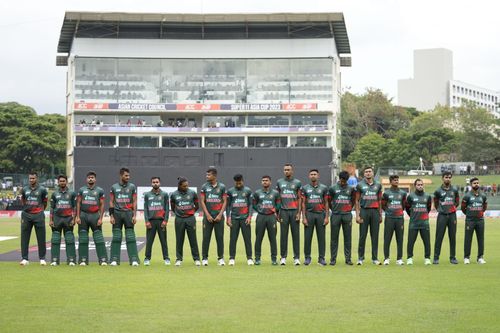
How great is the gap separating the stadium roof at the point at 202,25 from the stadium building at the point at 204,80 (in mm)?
78

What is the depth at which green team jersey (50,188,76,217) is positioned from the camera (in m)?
16.6

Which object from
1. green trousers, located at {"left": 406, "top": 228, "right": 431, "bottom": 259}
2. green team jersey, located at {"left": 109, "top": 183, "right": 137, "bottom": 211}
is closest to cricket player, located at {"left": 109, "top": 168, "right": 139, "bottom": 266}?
green team jersey, located at {"left": 109, "top": 183, "right": 137, "bottom": 211}

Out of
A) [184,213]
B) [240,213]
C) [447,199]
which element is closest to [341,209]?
[240,213]

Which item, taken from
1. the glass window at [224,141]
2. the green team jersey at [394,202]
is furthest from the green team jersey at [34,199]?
the glass window at [224,141]

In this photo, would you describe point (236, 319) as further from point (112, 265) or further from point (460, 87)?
point (460, 87)

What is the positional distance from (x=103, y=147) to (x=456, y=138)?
136 feet

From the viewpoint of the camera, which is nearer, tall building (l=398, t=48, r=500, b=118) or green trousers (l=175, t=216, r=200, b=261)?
green trousers (l=175, t=216, r=200, b=261)

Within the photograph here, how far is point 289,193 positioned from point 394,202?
6.80ft

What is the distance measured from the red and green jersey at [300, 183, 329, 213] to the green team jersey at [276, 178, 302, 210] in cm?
15

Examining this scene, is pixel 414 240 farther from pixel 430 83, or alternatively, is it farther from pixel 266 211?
pixel 430 83

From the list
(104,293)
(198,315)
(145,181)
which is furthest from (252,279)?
(145,181)

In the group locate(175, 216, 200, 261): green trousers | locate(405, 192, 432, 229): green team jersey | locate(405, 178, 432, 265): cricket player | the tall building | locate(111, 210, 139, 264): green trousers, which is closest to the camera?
locate(175, 216, 200, 261): green trousers

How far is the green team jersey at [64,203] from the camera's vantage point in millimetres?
16594

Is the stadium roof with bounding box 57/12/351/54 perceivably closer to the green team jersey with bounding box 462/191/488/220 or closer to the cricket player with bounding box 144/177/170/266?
the green team jersey with bounding box 462/191/488/220
